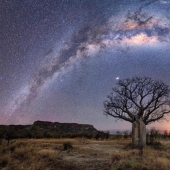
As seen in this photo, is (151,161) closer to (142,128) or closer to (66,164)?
(66,164)

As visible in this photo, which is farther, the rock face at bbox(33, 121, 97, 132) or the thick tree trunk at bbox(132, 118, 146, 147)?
the rock face at bbox(33, 121, 97, 132)

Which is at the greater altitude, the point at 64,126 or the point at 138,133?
the point at 64,126

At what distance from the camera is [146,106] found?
2358 centimetres

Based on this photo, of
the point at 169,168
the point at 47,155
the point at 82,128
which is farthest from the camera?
the point at 82,128

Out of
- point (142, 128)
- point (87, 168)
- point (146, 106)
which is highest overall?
point (146, 106)

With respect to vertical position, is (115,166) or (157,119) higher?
(157,119)

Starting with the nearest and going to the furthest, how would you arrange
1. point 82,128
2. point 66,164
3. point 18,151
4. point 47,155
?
point 66,164 < point 47,155 < point 18,151 < point 82,128

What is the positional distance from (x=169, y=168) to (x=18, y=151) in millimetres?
9071

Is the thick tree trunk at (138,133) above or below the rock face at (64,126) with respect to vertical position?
below

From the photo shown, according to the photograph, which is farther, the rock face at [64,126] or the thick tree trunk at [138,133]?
the rock face at [64,126]

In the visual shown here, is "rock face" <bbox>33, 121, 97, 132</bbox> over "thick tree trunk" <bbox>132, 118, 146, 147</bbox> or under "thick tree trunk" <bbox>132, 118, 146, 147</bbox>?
over

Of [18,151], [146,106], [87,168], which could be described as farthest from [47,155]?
[146,106]

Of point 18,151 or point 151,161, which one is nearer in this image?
point 151,161

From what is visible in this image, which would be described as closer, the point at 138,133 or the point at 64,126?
the point at 138,133
